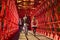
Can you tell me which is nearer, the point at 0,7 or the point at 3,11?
the point at 3,11

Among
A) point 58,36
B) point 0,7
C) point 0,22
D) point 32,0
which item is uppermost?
point 32,0

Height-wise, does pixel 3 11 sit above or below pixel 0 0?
below

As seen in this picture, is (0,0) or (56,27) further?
(56,27)

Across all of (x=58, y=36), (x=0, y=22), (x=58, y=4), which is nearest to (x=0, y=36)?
(x=0, y=22)

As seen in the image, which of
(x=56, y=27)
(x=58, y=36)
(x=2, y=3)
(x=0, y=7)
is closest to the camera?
(x=2, y=3)

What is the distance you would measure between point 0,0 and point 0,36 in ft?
5.31

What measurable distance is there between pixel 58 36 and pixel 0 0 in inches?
146

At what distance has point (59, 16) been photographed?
1029cm

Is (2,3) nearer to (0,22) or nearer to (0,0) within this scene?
(0,0)

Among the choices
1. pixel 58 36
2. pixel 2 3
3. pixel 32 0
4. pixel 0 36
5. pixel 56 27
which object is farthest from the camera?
pixel 32 0

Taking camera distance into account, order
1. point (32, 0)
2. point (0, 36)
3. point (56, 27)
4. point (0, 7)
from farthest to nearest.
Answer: point (32, 0) < point (56, 27) < point (0, 7) < point (0, 36)

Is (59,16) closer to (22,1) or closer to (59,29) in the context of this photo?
(59,29)

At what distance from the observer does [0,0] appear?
289 inches

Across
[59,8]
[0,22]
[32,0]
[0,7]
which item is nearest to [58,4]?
[59,8]
